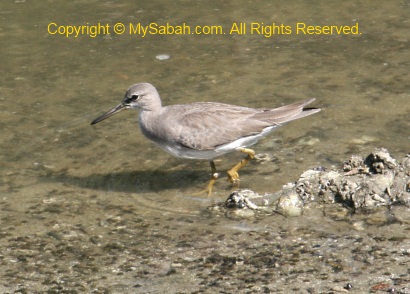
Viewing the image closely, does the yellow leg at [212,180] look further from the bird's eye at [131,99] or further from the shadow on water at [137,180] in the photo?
the bird's eye at [131,99]

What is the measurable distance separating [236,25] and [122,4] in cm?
193

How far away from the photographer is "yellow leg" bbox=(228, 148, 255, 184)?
788cm

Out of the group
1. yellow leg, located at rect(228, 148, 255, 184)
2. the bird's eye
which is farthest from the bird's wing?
the bird's eye

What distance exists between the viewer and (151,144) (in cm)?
877

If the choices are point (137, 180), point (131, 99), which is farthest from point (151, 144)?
point (137, 180)

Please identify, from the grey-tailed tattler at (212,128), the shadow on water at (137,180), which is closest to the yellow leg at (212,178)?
the grey-tailed tattler at (212,128)

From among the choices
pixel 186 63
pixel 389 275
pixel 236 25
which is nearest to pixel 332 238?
pixel 389 275

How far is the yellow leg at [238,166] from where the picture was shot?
25.9 feet

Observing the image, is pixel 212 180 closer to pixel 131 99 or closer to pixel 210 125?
pixel 210 125

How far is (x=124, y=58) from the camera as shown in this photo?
1080cm

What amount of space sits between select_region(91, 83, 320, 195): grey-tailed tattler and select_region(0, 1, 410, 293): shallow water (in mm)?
334

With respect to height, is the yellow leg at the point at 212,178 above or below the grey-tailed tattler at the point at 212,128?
below

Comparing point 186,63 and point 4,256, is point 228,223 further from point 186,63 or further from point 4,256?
point 186,63

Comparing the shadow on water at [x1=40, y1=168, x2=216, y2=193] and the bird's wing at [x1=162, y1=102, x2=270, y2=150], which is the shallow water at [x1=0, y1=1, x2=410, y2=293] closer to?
the shadow on water at [x1=40, y1=168, x2=216, y2=193]
